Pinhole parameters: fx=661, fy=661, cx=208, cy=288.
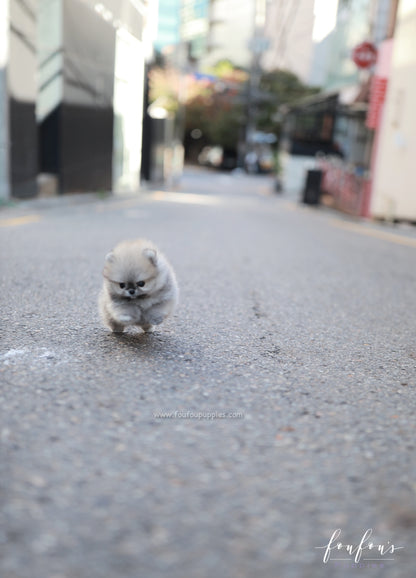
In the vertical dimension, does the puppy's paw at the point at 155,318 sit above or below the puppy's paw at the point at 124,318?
below

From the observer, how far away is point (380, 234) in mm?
16047

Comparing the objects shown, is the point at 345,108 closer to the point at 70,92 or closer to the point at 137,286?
the point at 70,92

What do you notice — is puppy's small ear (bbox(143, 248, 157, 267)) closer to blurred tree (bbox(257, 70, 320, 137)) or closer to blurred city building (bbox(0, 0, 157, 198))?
blurred city building (bbox(0, 0, 157, 198))

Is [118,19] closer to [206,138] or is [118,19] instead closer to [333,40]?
[333,40]

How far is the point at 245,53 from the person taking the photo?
241ft

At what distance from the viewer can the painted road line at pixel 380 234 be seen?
14267 mm

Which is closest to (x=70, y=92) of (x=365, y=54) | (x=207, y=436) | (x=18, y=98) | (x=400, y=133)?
(x=18, y=98)

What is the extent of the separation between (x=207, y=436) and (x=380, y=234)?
1357 centimetres

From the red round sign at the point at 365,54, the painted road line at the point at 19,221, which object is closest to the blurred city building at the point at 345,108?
the red round sign at the point at 365,54

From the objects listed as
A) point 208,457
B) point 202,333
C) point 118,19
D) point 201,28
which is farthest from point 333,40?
point 201,28

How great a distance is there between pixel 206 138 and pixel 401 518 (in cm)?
7128

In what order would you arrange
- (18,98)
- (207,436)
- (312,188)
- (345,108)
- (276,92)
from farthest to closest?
(276,92) → (345,108) → (312,188) → (18,98) → (207,436)

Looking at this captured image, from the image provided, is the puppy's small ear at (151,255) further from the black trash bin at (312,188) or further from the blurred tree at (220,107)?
the blurred tree at (220,107)

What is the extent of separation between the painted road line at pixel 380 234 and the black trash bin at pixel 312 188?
27.3 ft
